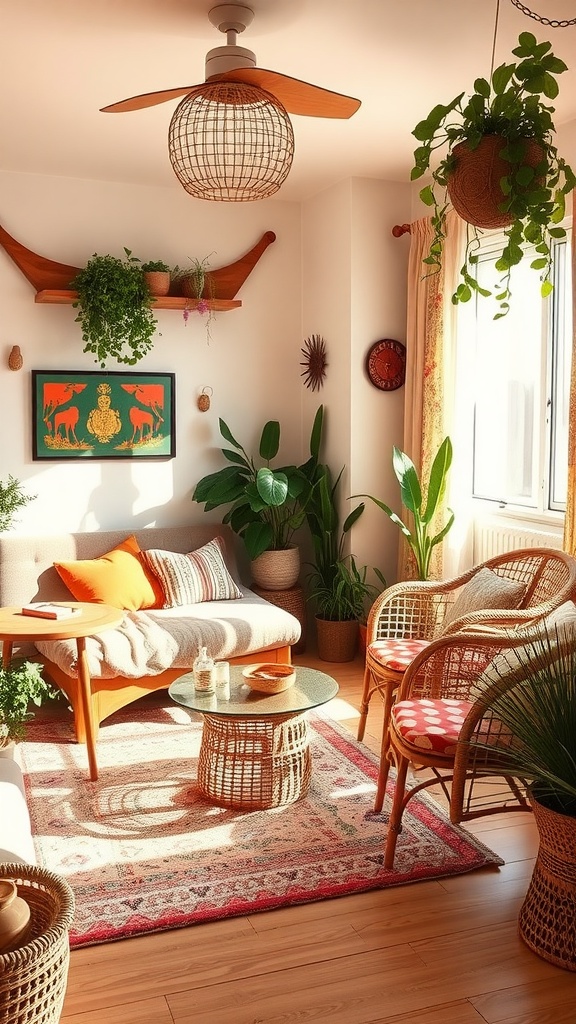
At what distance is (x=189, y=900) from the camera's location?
2674 mm

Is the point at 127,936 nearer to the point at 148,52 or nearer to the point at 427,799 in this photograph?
the point at 427,799

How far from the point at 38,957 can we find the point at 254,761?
1.64m

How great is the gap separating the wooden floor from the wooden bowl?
32.7 inches

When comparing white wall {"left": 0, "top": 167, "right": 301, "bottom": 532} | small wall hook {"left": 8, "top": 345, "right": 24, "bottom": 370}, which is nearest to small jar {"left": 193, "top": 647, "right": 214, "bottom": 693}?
white wall {"left": 0, "top": 167, "right": 301, "bottom": 532}

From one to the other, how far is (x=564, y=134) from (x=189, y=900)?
3431 millimetres

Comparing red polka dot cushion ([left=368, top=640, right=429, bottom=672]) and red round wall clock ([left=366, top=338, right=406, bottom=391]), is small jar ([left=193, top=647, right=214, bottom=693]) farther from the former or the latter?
red round wall clock ([left=366, top=338, right=406, bottom=391])

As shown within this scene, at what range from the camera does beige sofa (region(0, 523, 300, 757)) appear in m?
4.03

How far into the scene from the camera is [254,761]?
326 centimetres

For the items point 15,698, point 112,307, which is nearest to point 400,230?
point 112,307

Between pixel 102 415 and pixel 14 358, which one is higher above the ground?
pixel 14 358

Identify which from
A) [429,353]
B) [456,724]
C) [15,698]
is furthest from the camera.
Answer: [429,353]

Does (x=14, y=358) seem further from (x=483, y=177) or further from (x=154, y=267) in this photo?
(x=483, y=177)

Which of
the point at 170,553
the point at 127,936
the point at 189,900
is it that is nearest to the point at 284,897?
the point at 189,900

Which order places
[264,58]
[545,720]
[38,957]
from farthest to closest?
[264,58] < [545,720] < [38,957]
